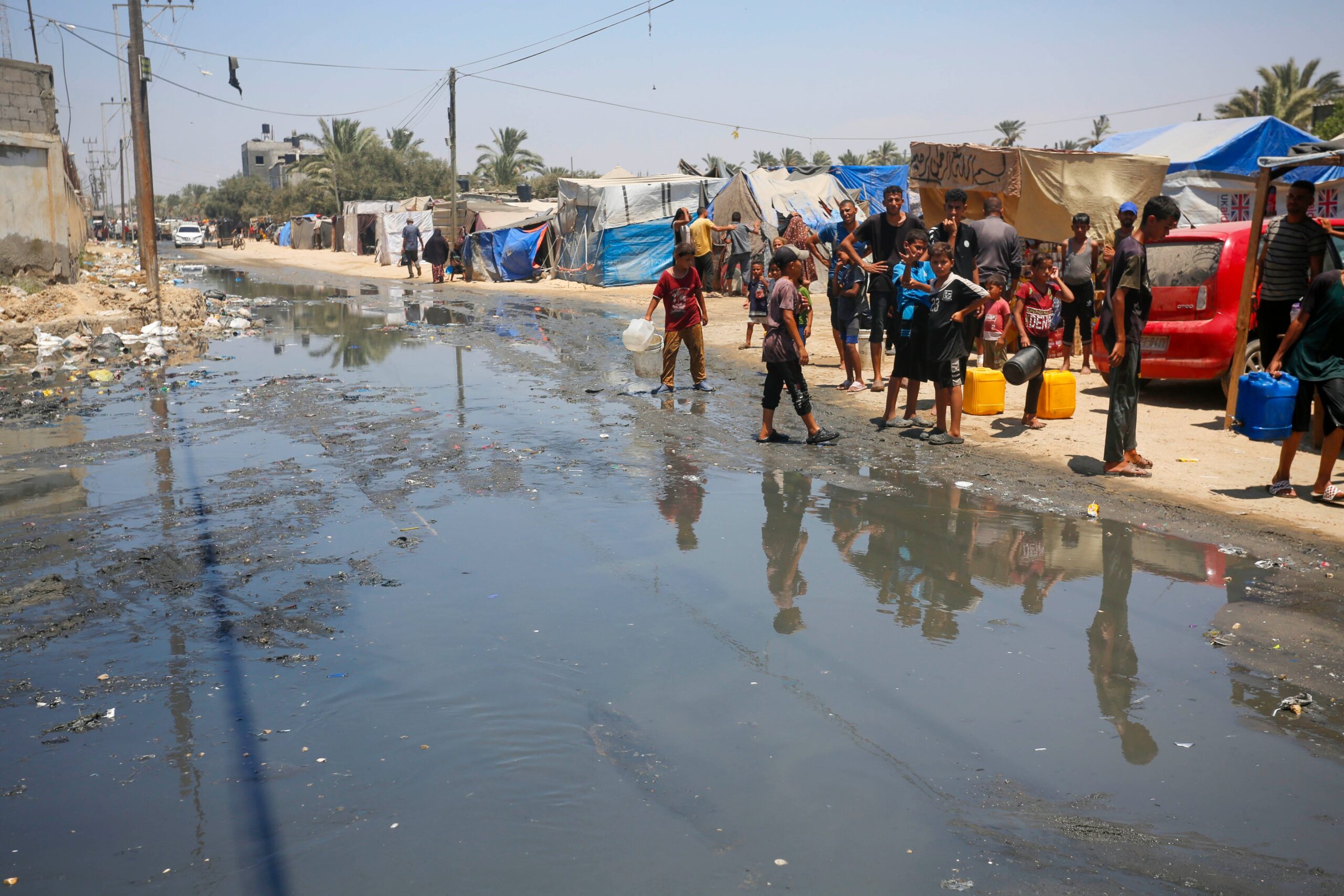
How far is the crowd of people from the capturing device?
6660mm

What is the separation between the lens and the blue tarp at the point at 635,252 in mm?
27703

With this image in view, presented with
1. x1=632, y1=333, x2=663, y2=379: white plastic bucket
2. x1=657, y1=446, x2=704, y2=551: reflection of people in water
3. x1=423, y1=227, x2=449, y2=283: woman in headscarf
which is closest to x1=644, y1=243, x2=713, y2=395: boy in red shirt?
x1=632, y1=333, x2=663, y2=379: white plastic bucket

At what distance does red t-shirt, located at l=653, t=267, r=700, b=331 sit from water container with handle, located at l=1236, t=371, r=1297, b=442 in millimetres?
5269

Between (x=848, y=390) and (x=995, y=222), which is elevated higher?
(x=995, y=222)

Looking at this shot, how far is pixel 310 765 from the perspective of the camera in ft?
11.4

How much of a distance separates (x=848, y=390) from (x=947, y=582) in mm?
6011

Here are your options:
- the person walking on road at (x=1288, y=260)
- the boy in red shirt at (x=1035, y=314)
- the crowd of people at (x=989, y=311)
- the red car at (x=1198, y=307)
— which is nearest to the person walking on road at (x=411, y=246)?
the crowd of people at (x=989, y=311)

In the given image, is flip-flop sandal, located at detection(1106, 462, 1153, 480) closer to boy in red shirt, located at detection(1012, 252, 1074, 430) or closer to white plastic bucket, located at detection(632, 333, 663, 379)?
boy in red shirt, located at detection(1012, 252, 1074, 430)

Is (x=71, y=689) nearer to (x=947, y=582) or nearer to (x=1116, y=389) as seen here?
(x=947, y=582)

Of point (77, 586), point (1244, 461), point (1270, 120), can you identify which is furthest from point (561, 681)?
point (1270, 120)

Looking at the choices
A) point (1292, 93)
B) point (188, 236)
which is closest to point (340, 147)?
point (188, 236)

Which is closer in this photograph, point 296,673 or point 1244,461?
point 296,673

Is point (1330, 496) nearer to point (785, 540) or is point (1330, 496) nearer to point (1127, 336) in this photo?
point (1127, 336)

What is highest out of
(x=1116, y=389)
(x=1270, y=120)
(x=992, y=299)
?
(x=1270, y=120)
